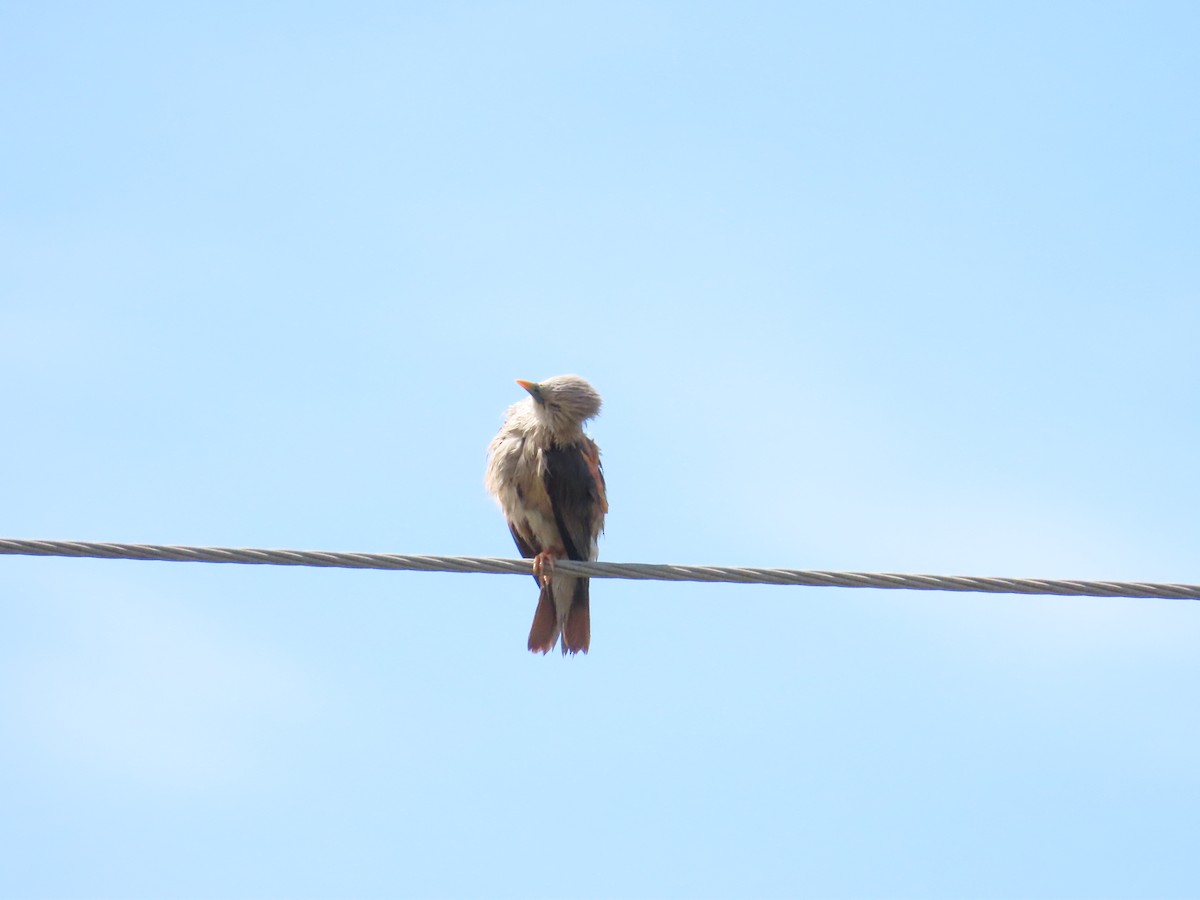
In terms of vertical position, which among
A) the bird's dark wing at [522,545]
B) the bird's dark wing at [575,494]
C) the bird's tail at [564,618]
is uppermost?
the bird's dark wing at [575,494]

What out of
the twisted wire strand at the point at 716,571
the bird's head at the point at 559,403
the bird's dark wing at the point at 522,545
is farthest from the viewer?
the bird's dark wing at the point at 522,545

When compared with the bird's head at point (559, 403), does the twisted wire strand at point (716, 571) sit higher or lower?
lower

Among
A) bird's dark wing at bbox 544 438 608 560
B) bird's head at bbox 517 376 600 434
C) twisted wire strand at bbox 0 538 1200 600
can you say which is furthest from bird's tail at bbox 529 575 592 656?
twisted wire strand at bbox 0 538 1200 600

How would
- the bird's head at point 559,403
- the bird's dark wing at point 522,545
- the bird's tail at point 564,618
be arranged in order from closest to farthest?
the bird's tail at point 564,618 → the bird's head at point 559,403 → the bird's dark wing at point 522,545

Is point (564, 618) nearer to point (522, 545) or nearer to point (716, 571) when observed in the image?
point (522, 545)

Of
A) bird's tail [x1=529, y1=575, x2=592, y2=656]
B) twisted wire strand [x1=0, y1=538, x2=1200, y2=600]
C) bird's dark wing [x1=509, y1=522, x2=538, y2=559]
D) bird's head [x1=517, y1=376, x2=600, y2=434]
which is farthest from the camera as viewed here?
bird's dark wing [x1=509, y1=522, x2=538, y2=559]

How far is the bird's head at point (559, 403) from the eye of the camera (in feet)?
22.2

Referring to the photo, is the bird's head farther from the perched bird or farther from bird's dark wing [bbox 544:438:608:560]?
bird's dark wing [bbox 544:438:608:560]

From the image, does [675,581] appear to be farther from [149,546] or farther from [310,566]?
[149,546]

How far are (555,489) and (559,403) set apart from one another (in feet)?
1.39

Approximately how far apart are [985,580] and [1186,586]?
23.4 inches

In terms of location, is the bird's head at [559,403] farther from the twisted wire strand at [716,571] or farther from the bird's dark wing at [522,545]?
the twisted wire strand at [716,571]

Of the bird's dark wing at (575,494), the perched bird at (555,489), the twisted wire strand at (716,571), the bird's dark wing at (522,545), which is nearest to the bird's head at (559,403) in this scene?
the perched bird at (555,489)

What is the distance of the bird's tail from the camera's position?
258 inches
